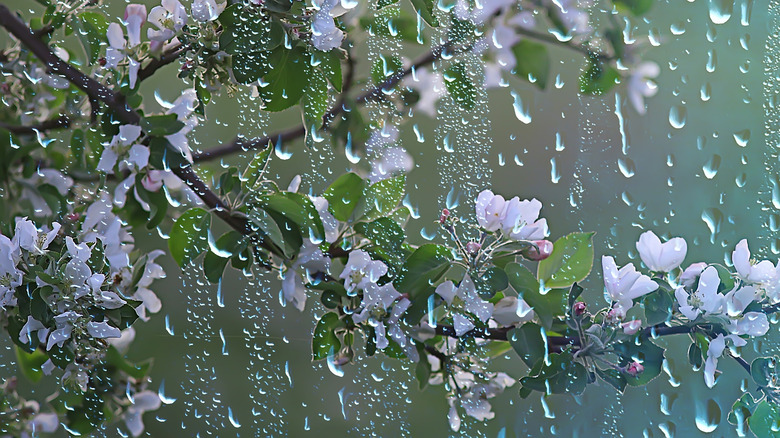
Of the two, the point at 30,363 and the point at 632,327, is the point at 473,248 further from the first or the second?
the point at 30,363

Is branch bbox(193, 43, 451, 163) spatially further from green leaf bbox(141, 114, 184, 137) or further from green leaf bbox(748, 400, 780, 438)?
green leaf bbox(748, 400, 780, 438)

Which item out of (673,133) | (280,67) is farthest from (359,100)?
(673,133)

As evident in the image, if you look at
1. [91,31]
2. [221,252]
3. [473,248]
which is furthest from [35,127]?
[473,248]

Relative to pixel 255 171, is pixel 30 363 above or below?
below

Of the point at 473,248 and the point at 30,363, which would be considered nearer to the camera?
the point at 473,248

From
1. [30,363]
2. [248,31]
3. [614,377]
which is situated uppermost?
[248,31]

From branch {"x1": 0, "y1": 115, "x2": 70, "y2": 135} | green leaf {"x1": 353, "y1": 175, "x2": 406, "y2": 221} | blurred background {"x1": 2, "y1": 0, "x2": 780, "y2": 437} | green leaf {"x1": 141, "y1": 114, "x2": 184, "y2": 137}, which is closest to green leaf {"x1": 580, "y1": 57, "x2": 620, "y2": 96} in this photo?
blurred background {"x1": 2, "y1": 0, "x2": 780, "y2": 437}
